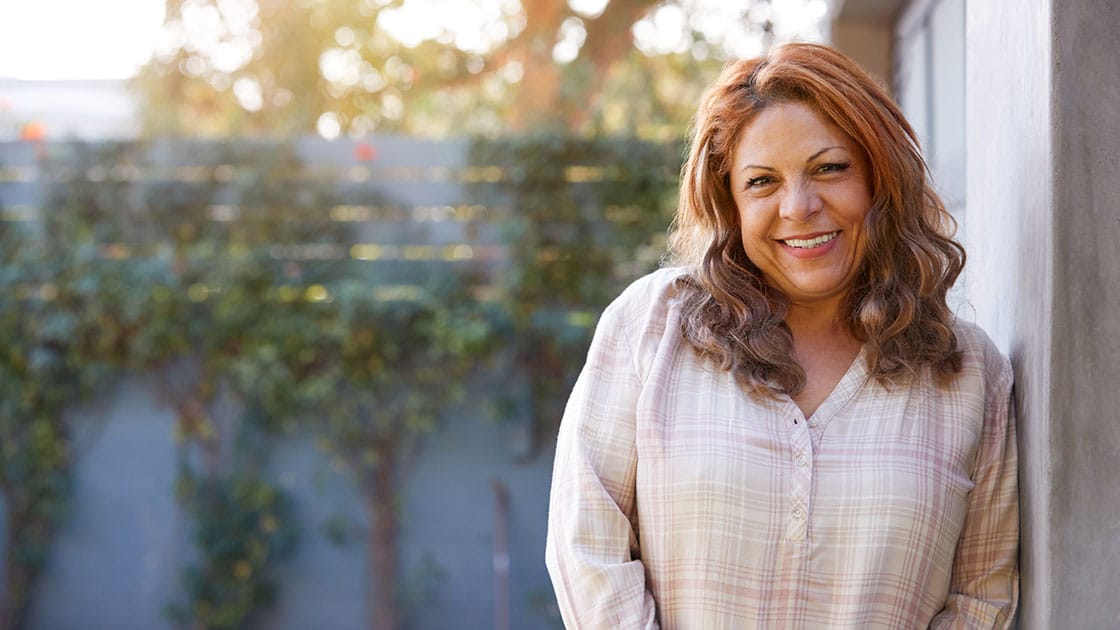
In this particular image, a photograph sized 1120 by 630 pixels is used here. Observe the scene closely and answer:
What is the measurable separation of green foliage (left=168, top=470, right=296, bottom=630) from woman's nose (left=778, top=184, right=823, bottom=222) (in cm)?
379

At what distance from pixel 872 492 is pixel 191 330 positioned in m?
3.95

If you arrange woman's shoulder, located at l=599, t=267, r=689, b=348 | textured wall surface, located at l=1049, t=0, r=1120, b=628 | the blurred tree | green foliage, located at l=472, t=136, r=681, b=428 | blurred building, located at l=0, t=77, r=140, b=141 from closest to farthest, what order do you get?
textured wall surface, located at l=1049, t=0, r=1120, b=628, woman's shoulder, located at l=599, t=267, r=689, b=348, green foliage, located at l=472, t=136, r=681, b=428, the blurred tree, blurred building, located at l=0, t=77, r=140, b=141

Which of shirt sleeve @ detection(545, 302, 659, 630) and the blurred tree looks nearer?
shirt sleeve @ detection(545, 302, 659, 630)

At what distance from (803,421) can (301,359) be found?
3616 mm

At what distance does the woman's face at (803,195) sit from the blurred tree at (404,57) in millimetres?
4062

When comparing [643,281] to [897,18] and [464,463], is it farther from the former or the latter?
[464,463]

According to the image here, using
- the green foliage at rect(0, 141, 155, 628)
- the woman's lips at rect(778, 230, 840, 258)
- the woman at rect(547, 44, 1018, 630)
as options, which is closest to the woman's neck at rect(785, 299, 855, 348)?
the woman at rect(547, 44, 1018, 630)

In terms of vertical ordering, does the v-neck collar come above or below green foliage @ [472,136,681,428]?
below

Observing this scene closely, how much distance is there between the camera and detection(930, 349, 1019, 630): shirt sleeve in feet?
5.43

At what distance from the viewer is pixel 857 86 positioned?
169 cm

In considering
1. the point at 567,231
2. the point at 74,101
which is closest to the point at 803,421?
the point at 567,231

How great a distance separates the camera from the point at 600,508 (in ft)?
5.48

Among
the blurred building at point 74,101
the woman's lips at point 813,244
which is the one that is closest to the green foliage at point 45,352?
the blurred building at point 74,101

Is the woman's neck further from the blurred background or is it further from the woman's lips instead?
Answer: the blurred background
